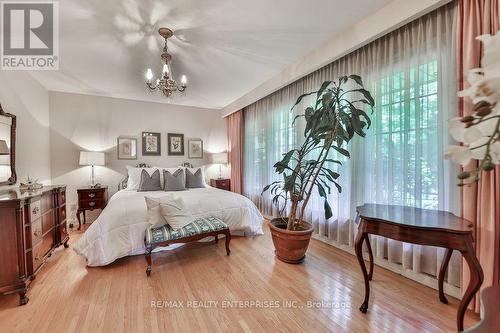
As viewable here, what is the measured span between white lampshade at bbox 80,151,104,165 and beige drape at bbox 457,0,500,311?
191 inches

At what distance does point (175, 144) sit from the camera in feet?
16.2

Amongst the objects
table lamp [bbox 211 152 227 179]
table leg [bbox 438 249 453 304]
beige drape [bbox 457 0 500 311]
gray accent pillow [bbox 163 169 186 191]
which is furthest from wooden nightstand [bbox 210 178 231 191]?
beige drape [bbox 457 0 500 311]

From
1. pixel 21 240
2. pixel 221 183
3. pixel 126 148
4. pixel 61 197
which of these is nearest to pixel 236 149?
pixel 221 183

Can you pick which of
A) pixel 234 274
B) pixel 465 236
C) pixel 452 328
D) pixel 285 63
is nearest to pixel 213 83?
pixel 285 63

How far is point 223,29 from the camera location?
88.4 inches

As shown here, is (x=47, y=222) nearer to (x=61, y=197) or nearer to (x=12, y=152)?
(x=61, y=197)

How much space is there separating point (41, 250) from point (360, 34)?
392cm

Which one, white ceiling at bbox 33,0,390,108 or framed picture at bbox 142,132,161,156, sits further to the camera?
framed picture at bbox 142,132,161,156

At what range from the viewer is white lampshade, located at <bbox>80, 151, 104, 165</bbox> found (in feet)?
12.5

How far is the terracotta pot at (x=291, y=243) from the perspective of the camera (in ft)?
7.70

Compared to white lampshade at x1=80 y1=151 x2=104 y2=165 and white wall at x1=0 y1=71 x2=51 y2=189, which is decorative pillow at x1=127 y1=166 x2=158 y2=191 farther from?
white wall at x1=0 y1=71 x2=51 y2=189

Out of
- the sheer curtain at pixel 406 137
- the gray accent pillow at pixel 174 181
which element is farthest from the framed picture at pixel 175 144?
the sheer curtain at pixel 406 137

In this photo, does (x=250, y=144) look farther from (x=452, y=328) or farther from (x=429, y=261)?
(x=452, y=328)

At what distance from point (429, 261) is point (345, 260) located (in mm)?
781
